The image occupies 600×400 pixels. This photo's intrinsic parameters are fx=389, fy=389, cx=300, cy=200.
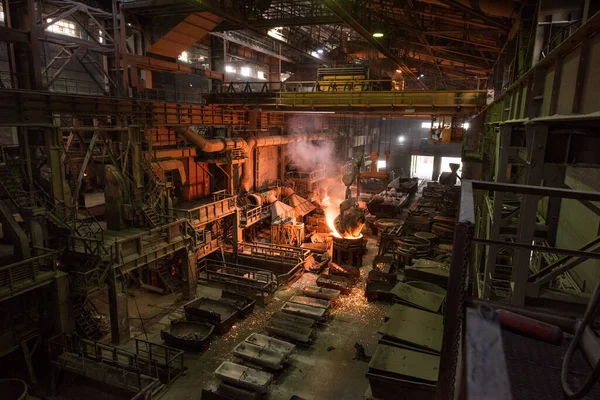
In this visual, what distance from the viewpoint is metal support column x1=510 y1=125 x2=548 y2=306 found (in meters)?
4.45

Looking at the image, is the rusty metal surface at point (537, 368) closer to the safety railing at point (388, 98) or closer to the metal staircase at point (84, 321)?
the metal staircase at point (84, 321)

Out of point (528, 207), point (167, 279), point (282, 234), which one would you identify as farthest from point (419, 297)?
point (282, 234)

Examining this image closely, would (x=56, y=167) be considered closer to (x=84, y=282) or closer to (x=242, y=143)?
(x=84, y=282)

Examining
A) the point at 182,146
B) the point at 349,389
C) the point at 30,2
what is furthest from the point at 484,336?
the point at 182,146

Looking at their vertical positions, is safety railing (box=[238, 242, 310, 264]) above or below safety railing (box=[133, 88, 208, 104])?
below

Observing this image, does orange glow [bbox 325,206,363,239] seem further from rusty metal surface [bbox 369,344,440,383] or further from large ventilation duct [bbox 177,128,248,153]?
rusty metal surface [bbox 369,344,440,383]

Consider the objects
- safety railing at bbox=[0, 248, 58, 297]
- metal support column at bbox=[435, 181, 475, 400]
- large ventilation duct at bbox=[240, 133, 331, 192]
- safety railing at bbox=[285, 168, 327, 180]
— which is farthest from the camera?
safety railing at bbox=[285, 168, 327, 180]

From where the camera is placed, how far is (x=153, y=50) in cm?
2167

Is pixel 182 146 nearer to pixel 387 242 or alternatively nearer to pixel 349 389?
pixel 387 242

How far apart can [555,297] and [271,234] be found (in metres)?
18.1

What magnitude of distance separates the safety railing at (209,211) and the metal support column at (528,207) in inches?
547

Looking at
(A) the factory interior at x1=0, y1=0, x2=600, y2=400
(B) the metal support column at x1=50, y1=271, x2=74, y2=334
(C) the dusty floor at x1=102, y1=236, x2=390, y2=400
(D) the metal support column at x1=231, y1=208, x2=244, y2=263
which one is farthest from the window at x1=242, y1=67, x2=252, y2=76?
(B) the metal support column at x1=50, y1=271, x2=74, y2=334

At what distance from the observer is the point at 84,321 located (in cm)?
1316

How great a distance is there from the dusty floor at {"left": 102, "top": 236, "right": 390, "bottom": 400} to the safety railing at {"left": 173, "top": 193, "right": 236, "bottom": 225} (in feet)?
10.5
